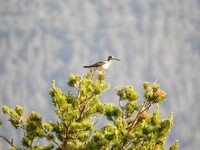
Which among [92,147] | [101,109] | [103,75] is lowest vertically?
[92,147]

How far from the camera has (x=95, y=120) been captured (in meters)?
19.9

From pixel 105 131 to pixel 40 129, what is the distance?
10.00ft

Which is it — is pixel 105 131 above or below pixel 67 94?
below

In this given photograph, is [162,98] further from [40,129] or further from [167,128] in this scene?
[40,129]

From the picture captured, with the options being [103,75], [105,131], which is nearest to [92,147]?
[105,131]

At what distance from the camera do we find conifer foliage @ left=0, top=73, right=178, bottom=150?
17.8 metres

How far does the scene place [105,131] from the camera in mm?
17625

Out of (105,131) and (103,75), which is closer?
(105,131)

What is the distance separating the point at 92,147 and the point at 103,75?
3305 millimetres

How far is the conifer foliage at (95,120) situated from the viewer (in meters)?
17.8

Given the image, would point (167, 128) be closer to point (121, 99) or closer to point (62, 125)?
point (121, 99)

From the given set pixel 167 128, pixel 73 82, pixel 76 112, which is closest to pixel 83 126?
pixel 76 112

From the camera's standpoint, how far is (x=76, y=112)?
57.6 feet

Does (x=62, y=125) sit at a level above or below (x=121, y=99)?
below
